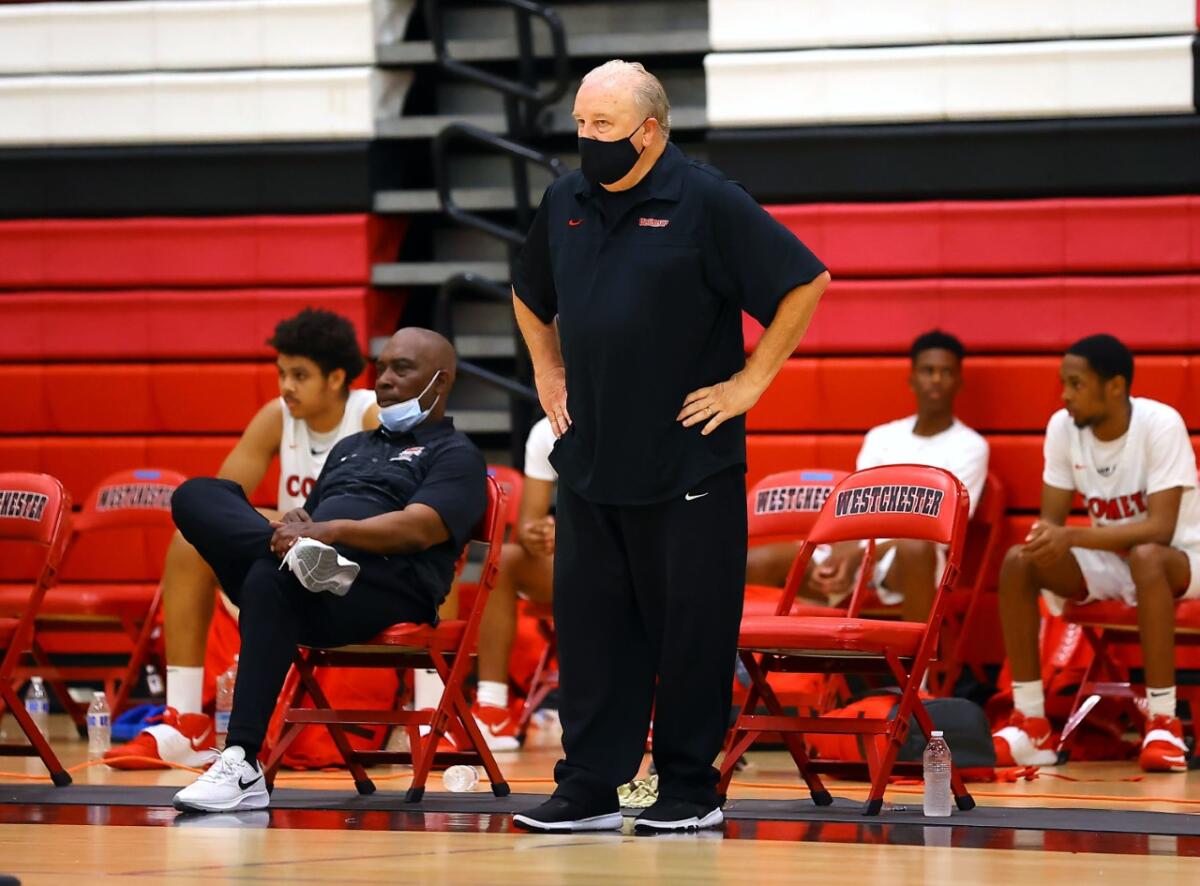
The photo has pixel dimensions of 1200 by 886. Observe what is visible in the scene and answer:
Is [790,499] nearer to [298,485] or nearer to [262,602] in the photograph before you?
[298,485]

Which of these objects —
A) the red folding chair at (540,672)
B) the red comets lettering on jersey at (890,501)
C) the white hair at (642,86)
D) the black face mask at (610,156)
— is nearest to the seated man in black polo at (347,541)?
the red comets lettering on jersey at (890,501)

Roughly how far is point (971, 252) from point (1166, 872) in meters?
4.21

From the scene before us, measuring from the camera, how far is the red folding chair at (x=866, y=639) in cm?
504

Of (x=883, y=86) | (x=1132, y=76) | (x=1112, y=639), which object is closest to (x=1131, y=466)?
(x=1112, y=639)

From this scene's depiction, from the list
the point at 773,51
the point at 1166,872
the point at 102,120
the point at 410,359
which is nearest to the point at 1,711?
the point at 102,120

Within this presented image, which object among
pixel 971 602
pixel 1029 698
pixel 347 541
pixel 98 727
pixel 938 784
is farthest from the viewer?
pixel 971 602

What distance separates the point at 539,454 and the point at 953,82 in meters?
2.17

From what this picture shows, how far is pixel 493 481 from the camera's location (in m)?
5.73

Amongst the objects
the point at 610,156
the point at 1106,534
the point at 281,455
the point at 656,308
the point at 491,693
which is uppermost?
the point at 610,156

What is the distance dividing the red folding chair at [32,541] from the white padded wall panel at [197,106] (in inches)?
106

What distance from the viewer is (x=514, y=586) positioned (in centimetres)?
719

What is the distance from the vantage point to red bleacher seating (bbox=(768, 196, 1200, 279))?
7.56 metres

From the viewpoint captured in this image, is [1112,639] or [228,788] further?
[1112,639]

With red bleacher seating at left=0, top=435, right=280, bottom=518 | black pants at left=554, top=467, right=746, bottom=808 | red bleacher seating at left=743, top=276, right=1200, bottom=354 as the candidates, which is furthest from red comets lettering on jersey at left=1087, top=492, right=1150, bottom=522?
red bleacher seating at left=0, top=435, right=280, bottom=518
